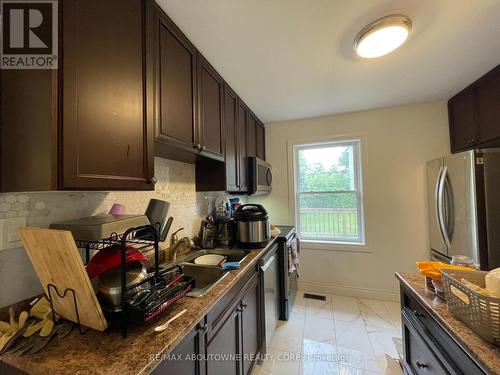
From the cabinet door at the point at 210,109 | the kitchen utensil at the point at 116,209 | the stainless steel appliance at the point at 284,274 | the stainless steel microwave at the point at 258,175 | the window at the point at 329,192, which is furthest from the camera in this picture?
the window at the point at 329,192

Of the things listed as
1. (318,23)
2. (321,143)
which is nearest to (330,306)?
(321,143)

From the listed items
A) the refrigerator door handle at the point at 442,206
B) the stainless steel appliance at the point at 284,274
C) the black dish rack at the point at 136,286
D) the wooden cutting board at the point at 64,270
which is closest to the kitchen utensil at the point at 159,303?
the black dish rack at the point at 136,286

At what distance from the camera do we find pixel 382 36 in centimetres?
133

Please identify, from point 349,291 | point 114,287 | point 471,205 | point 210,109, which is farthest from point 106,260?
point 349,291

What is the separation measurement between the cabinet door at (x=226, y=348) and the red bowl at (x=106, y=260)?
0.54 meters

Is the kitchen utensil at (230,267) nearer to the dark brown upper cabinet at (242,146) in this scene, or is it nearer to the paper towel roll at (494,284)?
the dark brown upper cabinet at (242,146)

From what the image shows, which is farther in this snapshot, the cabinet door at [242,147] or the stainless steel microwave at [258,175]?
the stainless steel microwave at [258,175]

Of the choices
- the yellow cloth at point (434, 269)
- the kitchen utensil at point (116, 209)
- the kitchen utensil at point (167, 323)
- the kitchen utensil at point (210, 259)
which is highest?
the kitchen utensil at point (116, 209)

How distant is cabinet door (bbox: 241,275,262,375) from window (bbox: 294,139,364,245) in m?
1.56

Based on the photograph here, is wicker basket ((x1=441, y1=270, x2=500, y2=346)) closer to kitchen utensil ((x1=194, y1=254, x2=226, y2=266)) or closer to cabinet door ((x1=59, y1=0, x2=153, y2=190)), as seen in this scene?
kitchen utensil ((x1=194, y1=254, x2=226, y2=266))

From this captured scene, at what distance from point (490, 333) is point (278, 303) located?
1.73 meters

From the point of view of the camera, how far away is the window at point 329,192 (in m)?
2.81

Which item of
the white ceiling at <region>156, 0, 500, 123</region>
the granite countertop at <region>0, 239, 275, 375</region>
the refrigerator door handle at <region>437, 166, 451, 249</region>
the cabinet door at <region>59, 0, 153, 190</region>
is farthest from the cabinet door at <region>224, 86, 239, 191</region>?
the refrigerator door handle at <region>437, 166, 451, 249</region>

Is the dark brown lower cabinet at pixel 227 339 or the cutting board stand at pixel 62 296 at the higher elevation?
the cutting board stand at pixel 62 296
